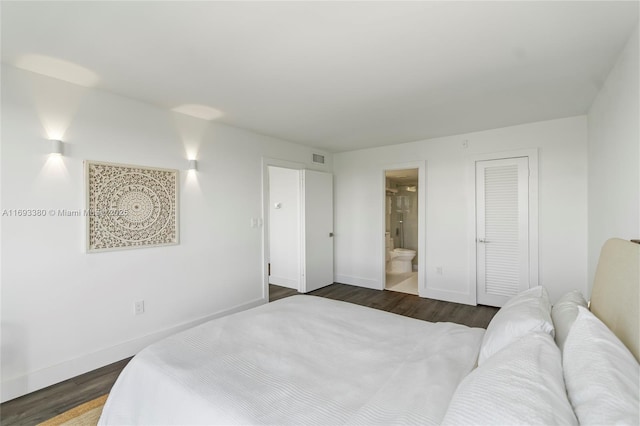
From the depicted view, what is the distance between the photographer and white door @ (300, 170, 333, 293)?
4.98m

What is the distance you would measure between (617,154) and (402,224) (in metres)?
5.34

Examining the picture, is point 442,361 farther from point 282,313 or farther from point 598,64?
point 598,64

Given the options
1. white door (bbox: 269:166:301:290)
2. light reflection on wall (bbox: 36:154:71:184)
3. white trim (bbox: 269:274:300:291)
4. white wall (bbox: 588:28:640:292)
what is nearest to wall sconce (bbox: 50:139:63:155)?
light reflection on wall (bbox: 36:154:71:184)

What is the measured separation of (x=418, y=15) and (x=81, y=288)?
10.8 feet

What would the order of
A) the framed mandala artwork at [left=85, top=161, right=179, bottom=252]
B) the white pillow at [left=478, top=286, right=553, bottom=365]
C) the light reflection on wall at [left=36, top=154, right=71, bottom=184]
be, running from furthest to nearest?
the framed mandala artwork at [left=85, top=161, right=179, bottom=252]
the light reflection on wall at [left=36, top=154, right=71, bottom=184]
the white pillow at [left=478, top=286, right=553, bottom=365]

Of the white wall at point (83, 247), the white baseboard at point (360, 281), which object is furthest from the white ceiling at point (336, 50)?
the white baseboard at point (360, 281)

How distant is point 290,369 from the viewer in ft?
4.81

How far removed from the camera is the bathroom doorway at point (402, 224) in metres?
6.69

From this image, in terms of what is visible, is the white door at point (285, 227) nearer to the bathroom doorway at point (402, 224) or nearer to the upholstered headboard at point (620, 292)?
A: the bathroom doorway at point (402, 224)

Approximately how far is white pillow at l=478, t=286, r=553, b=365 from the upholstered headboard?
0.24 m

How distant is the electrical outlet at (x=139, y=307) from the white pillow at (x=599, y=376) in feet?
10.7

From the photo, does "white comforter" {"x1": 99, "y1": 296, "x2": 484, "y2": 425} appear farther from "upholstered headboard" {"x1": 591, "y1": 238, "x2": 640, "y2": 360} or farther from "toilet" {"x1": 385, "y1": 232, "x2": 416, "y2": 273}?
"toilet" {"x1": 385, "y1": 232, "x2": 416, "y2": 273}

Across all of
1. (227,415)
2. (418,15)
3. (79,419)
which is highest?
Answer: (418,15)

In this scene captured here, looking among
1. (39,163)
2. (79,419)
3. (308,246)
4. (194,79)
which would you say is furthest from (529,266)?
(39,163)
